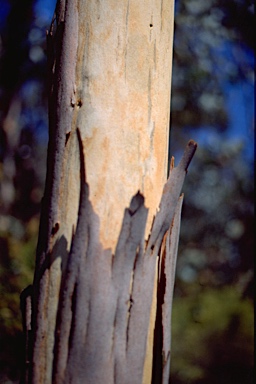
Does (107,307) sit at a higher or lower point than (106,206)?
lower

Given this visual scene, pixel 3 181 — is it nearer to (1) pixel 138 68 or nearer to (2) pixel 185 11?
(2) pixel 185 11

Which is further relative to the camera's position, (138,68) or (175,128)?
(175,128)

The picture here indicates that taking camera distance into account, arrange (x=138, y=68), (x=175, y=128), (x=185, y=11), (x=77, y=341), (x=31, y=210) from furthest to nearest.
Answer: (x=175, y=128), (x=31, y=210), (x=185, y=11), (x=138, y=68), (x=77, y=341)

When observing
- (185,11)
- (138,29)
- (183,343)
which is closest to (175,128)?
(185,11)

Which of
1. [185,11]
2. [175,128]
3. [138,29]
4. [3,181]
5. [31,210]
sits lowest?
[138,29]

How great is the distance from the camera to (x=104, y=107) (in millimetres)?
646

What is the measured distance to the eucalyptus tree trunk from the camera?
0.58 metres

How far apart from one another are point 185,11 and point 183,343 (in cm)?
276

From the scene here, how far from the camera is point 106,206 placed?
62 centimetres

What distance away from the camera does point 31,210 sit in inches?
145

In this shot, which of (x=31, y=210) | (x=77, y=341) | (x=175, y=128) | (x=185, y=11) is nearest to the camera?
(x=77, y=341)

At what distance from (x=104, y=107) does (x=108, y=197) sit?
13 centimetres

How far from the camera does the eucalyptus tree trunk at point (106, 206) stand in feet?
1.89

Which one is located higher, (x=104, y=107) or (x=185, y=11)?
(x=185, y=11)
